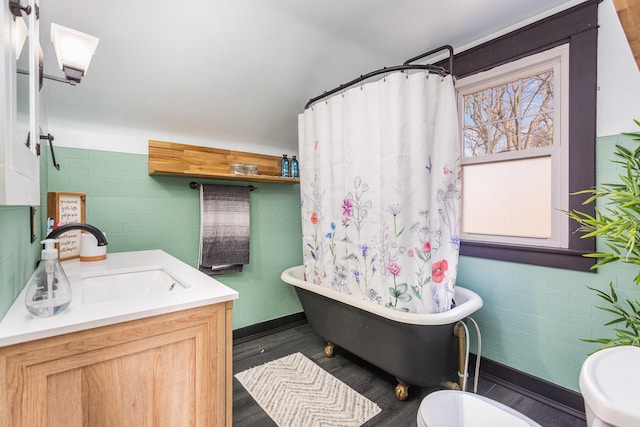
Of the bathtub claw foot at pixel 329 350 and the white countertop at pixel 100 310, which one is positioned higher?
the white countertop at pixel 100 310

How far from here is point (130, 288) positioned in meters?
1.48

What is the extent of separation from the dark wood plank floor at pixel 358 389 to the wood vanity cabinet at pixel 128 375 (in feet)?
2.55

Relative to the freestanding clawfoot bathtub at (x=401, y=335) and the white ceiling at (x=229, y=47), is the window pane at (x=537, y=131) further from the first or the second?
the freestanding clawfoot bathtub at (x=401, y=335)

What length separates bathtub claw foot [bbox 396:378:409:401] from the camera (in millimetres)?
1733

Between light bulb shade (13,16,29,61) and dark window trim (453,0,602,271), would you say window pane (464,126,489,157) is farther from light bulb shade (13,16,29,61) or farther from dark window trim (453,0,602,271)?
light bulb shade (13,16,29,61)

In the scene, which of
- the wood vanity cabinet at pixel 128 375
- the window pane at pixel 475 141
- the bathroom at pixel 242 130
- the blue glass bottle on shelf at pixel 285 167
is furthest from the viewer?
the blue glass bottle on shelf at pixel 285 167

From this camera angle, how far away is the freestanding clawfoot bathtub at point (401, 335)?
155cm

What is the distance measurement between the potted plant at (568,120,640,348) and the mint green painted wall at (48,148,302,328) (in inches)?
88.3

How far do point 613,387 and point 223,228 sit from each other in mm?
2389

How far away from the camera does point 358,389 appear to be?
186 cm

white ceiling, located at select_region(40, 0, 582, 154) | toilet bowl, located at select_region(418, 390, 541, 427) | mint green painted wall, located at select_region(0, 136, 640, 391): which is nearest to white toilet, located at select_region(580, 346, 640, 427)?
toilet bowl, located at select_region(418, 390, 541, 427)

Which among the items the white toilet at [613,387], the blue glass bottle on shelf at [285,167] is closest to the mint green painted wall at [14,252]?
the white toilet at [613,387]

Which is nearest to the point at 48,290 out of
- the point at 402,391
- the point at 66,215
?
the point at 66,215

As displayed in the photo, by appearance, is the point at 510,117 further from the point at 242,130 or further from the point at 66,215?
the point at 66,215
